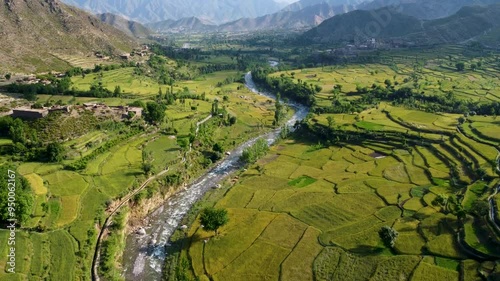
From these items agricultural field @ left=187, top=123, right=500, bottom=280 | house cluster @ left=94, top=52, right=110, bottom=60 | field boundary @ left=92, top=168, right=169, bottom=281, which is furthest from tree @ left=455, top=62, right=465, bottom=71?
house cluster @ left=94, top=52, right=110, bottom=60

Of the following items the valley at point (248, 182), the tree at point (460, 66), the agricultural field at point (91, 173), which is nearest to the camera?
the agricultural field at point (91, 173)

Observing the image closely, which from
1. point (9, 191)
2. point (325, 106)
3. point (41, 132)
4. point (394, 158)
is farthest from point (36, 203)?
point (325, 106)

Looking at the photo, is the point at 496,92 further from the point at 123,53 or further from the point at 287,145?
the point at 123,53

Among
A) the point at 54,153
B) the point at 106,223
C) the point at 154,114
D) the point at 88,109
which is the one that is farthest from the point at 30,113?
the point at 106,223

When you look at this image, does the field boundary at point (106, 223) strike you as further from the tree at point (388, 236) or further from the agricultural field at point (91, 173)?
the tree at point (388, 236)

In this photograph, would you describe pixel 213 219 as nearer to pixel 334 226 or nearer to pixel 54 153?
pixel 334 226

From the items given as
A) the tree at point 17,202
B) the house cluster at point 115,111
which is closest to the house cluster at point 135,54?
the house cluster at point 115,111

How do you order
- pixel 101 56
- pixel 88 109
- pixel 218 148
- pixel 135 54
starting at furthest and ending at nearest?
pixel 135 54, pixel 101 56, pixel 88 109, pixel 218 148
